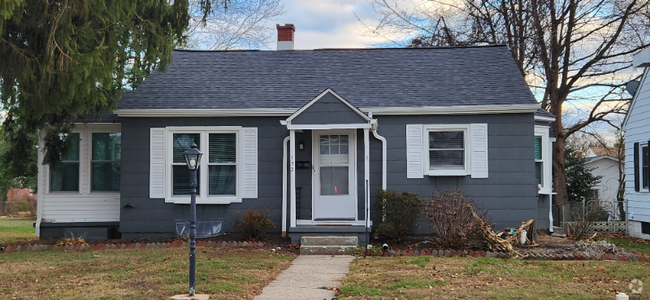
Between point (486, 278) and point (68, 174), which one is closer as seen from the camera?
point (486, 278)

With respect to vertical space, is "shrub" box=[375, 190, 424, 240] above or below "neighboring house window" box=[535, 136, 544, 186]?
below

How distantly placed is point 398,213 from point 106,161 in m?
6.72

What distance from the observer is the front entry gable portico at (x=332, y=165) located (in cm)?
1222

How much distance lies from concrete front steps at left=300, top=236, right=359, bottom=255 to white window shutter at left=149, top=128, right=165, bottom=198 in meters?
3.51

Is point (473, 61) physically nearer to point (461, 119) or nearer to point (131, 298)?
point (461, 119)

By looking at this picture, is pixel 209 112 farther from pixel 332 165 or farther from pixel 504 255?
pixel 504 255

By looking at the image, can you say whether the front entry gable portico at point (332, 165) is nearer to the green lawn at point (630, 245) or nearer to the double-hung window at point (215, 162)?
the double-hung window at point (215, 162)

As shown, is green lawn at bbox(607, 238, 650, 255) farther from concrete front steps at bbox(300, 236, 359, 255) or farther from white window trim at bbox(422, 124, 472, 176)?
concrete front steps at bbox(300, 236, 359, 255)

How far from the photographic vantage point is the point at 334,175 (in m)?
12.9

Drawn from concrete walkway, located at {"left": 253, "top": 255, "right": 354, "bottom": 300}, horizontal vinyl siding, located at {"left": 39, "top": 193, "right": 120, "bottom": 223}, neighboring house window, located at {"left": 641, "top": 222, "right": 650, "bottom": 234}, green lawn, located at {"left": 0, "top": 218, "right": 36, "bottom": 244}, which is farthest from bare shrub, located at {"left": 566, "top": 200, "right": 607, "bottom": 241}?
green lawn, located at {"left": 0, "top": 218, "right": 36, "bottom": 244}

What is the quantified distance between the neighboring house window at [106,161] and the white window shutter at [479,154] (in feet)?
25.7

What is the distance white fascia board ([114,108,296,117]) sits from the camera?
42.1ft

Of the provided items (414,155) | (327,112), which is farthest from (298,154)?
(414,155)

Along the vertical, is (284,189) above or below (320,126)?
below
